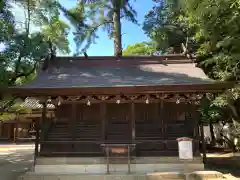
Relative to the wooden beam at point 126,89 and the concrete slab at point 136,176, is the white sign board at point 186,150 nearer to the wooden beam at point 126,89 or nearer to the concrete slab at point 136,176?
the concrete slab at point 136,176

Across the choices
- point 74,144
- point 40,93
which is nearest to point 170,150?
point 74,144

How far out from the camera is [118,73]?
10.8 metres

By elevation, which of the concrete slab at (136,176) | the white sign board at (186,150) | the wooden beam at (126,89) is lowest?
the concrete slab at (136,176)

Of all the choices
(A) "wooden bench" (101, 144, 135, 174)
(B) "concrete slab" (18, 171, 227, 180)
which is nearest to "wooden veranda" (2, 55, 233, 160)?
(A) "wooden bench" (101, 144, 135, 174)

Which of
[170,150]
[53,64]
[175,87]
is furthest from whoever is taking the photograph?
[53,64]

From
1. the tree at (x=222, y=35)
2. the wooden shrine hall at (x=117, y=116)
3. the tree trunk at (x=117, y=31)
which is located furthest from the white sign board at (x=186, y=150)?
the tree trunk at (x=117, y=31)

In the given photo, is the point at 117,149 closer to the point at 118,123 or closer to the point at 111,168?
the point at 111,168

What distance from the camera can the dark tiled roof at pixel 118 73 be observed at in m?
9.20

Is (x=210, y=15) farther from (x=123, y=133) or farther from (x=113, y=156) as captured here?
(x=113, y=156)

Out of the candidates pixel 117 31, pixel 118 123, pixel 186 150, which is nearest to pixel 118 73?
pixel 118 123

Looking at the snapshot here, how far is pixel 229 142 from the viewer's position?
15836 millimetres

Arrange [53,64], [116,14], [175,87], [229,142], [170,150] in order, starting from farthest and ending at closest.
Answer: [116,14] < [229,142] < [53,64] < [170,150] < [175,87]

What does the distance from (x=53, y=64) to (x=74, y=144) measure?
159 inches

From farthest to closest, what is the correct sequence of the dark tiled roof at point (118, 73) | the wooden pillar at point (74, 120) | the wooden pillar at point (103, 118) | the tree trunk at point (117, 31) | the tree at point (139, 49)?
the tree at point (139, 49) < the tree trunk at point (117, 31) < the wooden pillar at point (74, 120) < the wooden pillar at point (103, 118) < the dark tiled roof at point (118, 73)
